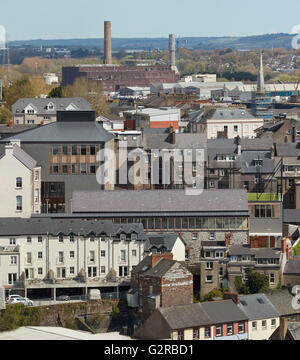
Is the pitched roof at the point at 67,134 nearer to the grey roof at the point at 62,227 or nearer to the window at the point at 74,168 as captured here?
the window at the point at 74,168

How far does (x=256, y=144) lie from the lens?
5156cm

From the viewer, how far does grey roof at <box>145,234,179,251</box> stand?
33.7 metres

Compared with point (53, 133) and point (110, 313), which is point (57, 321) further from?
point (53, 133)

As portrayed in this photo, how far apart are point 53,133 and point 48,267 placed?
990 cm

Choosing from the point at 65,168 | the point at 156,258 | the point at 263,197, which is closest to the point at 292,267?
the point at 156,258

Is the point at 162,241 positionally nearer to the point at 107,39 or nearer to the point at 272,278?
the point at 272,278

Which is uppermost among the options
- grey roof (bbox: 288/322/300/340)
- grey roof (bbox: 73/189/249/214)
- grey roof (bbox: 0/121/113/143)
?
grey roof (bbox: 0/121/113/143)

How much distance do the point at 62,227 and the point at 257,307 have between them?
23.6 feet

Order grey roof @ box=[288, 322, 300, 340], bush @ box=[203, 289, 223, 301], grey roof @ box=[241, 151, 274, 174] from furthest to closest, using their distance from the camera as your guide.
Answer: grey roof @ box=[241, 151, 274, 174] < bush @ box=[203, 289, 223, 301] < grey roof @ box=[288, 322, 300, 340]

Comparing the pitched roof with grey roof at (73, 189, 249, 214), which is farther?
the pitched roof

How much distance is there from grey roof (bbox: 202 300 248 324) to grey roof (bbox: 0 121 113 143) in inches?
551

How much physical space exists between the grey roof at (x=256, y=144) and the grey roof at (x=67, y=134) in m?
9.53

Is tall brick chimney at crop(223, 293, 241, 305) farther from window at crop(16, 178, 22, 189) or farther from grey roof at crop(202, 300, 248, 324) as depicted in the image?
window at crop(16, 178, 22, 189)

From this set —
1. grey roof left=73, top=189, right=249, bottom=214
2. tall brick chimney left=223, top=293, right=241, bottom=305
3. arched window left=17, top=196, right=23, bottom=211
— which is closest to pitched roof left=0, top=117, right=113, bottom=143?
arched window left=17, top=196, right=23, bottom=211
